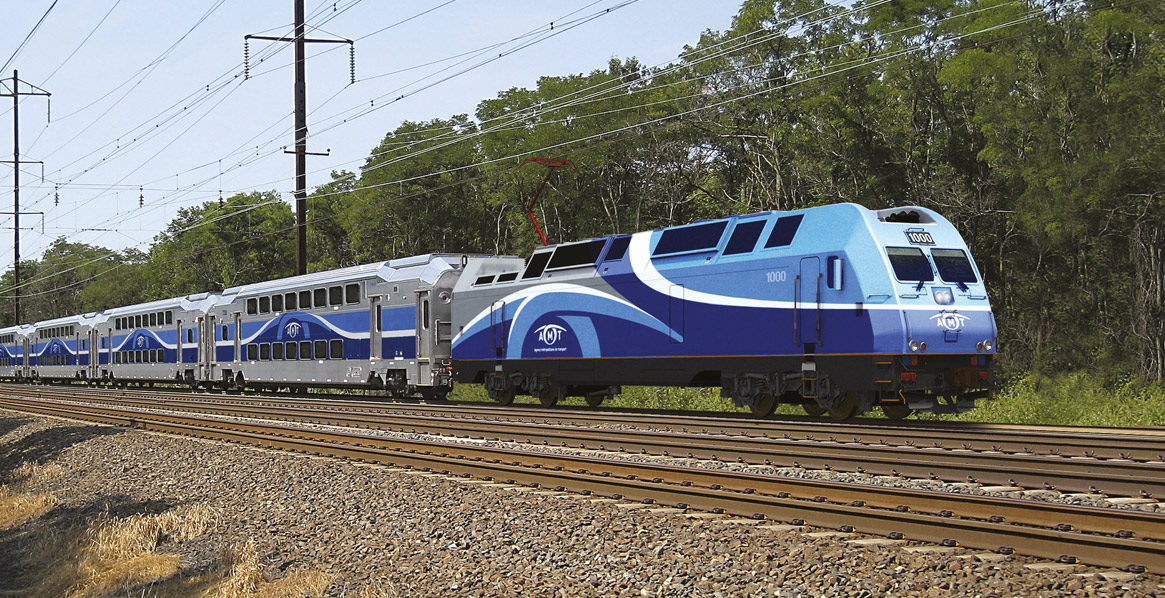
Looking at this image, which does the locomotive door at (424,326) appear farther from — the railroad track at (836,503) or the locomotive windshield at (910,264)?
the locomotive windshield at (910,264)

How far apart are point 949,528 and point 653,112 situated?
4003 cm

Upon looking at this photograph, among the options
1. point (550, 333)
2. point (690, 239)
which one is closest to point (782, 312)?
point (690, 239)

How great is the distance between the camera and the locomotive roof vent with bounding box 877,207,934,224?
59.1 feet

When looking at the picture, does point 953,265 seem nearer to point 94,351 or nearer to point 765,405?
point 765,405

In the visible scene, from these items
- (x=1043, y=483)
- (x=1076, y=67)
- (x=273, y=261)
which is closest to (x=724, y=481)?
(x=1043, y=483)

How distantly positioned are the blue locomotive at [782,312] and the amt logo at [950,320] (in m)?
0.03

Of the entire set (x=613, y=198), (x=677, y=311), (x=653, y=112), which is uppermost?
(x=653, y=112)

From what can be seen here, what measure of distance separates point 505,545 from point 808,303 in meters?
9.50

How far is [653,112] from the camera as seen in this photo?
154ft

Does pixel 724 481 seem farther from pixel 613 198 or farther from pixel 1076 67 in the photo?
pixel 613 198

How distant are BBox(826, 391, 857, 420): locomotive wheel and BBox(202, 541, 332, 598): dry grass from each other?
10.9 m

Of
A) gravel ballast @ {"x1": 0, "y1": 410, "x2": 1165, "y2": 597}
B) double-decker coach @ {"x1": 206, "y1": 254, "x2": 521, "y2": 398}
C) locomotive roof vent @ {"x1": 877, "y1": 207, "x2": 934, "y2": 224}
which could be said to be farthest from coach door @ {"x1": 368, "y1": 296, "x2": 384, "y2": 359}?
locomotive roof vent @ {"x1": 877, "y1": 207, "x2": 934, "y2": 224}

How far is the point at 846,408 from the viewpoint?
722 inches

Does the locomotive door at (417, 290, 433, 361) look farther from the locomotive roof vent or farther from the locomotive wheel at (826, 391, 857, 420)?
the locomotive roof vent
